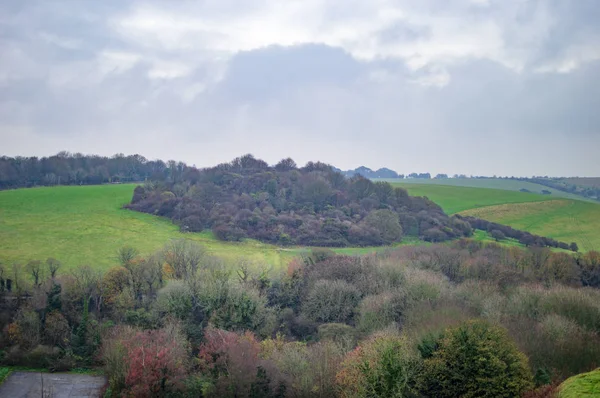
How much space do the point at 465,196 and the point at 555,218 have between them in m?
27.4

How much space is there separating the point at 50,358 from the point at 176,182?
63330 millimetres

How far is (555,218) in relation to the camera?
88875 millimetres

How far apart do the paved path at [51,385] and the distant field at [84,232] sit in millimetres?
19016

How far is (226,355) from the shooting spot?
3000cm

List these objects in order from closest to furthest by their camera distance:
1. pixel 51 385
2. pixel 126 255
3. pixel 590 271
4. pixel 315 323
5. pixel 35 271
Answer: pixel 51 385
pixel 315 323
pixel 35 271
pixel 126 255
pixel 590 271

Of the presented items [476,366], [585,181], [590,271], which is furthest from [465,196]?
[476,366]

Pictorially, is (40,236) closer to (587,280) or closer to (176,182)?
(176,182)

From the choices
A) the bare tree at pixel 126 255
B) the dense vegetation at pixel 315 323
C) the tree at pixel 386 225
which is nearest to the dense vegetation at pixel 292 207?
the tree at pixel 386 225

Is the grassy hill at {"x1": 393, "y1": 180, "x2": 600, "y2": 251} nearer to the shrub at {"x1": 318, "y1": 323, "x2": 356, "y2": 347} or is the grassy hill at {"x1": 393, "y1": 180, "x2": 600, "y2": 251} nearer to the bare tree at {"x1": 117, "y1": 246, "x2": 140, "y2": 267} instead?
the shrub at {"x1": 318, "y1": 323, "x2": 356, "y2": 347}

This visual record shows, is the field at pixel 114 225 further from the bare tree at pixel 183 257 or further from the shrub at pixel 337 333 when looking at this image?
the shrub at pixel 337 333

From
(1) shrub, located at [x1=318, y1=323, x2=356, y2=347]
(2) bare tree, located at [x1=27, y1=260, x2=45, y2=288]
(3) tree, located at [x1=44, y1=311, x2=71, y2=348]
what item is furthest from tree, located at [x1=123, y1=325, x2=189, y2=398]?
(2) bare tree, located at [x1=27, y1=260, x2=45, y2=288]

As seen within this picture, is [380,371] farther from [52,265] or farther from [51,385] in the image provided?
[52,265]

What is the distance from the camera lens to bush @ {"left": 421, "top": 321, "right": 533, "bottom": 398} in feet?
79.9

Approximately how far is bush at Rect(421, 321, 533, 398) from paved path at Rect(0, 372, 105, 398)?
77.2 feet
